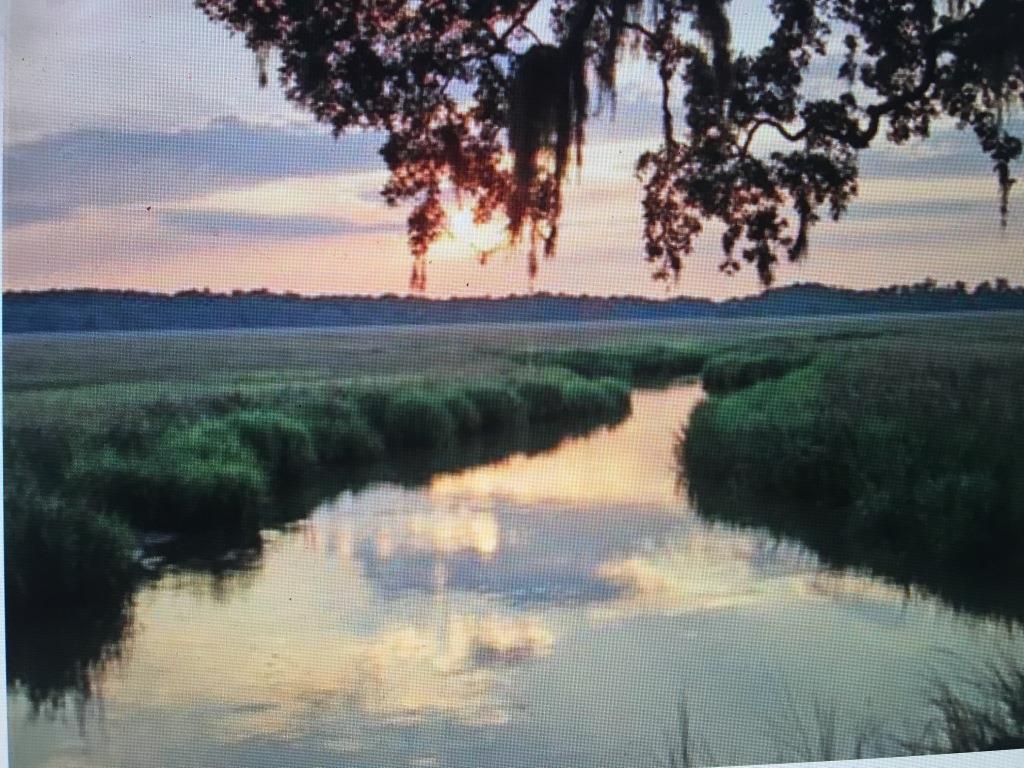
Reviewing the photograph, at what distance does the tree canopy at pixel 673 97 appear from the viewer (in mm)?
2871

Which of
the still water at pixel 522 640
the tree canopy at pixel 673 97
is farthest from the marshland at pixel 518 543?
the tree canopy at pixel 673 97

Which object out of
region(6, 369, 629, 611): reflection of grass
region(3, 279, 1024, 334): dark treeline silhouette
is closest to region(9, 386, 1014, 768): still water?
region(6, 369, 629, 611): reflection of grass

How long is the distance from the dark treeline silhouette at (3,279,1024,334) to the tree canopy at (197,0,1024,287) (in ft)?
0.34

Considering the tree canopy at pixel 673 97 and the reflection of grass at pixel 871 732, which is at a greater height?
the tree canopy at pixel 673 97

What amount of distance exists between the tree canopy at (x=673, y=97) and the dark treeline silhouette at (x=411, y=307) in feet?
0.34

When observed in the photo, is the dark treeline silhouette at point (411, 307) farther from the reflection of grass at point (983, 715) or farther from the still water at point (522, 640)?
the reflection of grass at point (983, 715)

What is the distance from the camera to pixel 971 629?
9.82ft

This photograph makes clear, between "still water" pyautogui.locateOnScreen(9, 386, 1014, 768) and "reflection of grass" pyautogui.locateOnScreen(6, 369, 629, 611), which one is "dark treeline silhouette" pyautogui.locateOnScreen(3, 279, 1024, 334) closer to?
"reflection of grass" pyautogui.locateOnScreen(6, 369, 629, 611)

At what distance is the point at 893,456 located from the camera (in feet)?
10.0

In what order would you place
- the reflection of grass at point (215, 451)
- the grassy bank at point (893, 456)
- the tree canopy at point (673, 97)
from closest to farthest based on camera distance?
the reflection of grass at point (215, 451)
the tree canopy at point (673, 97)
the grassy bank at point (893, 456)

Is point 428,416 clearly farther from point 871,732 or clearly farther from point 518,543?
point 871,732

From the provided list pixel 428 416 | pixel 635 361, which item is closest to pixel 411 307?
pixel 428 416

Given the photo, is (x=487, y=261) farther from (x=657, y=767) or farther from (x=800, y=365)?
(x=657, y=767)

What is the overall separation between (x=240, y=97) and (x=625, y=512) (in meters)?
1.42
